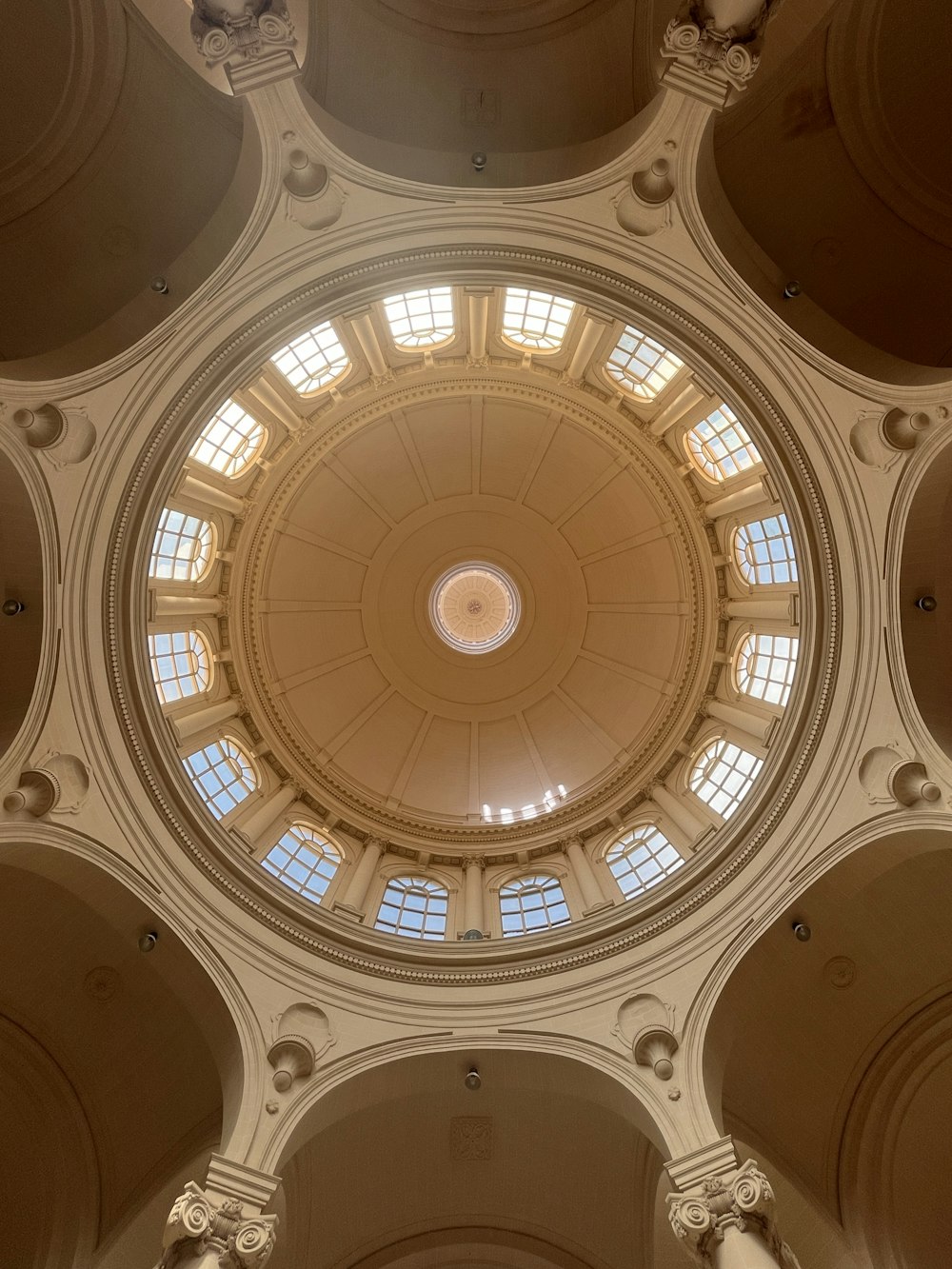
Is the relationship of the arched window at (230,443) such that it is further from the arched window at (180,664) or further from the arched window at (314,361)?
the arched window at (180,664)

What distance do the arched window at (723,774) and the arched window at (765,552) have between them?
13.4ft

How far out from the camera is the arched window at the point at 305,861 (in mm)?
20406

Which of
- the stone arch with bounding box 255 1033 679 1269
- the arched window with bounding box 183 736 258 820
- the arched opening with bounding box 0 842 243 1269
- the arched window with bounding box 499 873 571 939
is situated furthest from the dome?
the arched opening with bounding box 0 842 243 1269

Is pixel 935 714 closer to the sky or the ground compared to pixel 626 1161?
closer to the sky

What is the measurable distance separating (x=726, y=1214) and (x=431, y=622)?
1898 centimetres

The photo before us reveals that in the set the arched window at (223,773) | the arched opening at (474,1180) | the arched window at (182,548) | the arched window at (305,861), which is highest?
the arched window at (182,548)

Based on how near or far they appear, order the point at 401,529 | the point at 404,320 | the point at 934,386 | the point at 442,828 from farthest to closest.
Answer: the point at 401,529, the point at 442,828, the point at 404,320, the point at 934,386

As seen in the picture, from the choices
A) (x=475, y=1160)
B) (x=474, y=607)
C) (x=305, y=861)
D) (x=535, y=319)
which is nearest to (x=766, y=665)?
(x=535, y=319)

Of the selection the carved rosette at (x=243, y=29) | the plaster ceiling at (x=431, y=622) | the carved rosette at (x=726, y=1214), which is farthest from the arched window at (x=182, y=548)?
the carved rosette at (x=726, y=1214)

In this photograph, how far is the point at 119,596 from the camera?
1602cm

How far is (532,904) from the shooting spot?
20859 mm

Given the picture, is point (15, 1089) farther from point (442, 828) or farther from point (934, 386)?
point (934, 386)

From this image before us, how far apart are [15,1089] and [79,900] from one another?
3.89m

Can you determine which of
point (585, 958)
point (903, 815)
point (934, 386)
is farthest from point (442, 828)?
point (934, 386)
